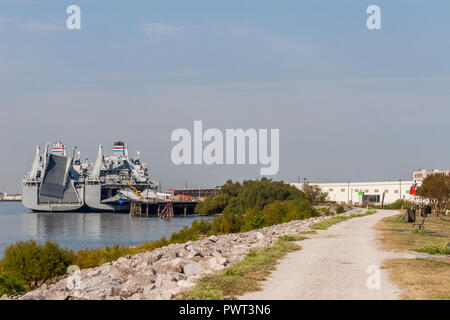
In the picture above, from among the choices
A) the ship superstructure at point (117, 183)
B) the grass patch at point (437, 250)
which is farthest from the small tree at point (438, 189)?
the ship superstructure at point (117, 183)

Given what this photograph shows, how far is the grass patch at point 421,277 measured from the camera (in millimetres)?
11586

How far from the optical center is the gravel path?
38.0 feet

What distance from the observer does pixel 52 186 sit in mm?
169125

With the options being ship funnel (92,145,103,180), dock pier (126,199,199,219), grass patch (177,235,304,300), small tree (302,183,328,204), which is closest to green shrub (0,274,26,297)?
grass patch (177,235,304,300)

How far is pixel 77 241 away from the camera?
6919cm

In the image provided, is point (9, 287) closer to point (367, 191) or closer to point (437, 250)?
point (437, 250)

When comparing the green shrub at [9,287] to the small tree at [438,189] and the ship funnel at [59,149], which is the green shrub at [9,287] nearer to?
the small tree at [438,189]

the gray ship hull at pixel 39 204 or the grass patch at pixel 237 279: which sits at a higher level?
the grass patch at pixel 237 279

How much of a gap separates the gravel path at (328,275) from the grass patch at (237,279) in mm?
265

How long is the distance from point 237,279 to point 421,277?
14.0 feet

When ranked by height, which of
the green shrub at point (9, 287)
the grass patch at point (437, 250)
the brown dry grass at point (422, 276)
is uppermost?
the brown dry grass at point (422, 276)
